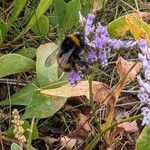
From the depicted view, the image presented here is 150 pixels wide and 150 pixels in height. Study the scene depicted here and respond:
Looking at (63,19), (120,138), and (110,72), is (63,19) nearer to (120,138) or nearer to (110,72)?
(110,72)

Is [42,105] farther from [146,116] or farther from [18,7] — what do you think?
[146,116]

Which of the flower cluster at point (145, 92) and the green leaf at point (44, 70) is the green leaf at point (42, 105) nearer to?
the green leaf at point (44, 70)

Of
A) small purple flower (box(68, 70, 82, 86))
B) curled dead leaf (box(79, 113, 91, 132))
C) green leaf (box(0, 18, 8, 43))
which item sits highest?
small purple flower (box(68, 70, 82, 86))

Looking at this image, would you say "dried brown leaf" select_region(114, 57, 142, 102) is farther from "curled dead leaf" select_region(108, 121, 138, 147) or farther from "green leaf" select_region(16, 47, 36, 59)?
"green leaf" select_region(16, 47, 36, 59)

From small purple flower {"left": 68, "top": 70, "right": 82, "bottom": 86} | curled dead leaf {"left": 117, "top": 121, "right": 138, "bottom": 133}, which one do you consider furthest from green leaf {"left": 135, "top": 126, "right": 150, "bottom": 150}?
small purple flower {"left": 68, "top": 70, "right": 82, "bottom": 86}

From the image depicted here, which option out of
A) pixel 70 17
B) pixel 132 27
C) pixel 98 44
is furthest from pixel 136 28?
pixel 70 17
